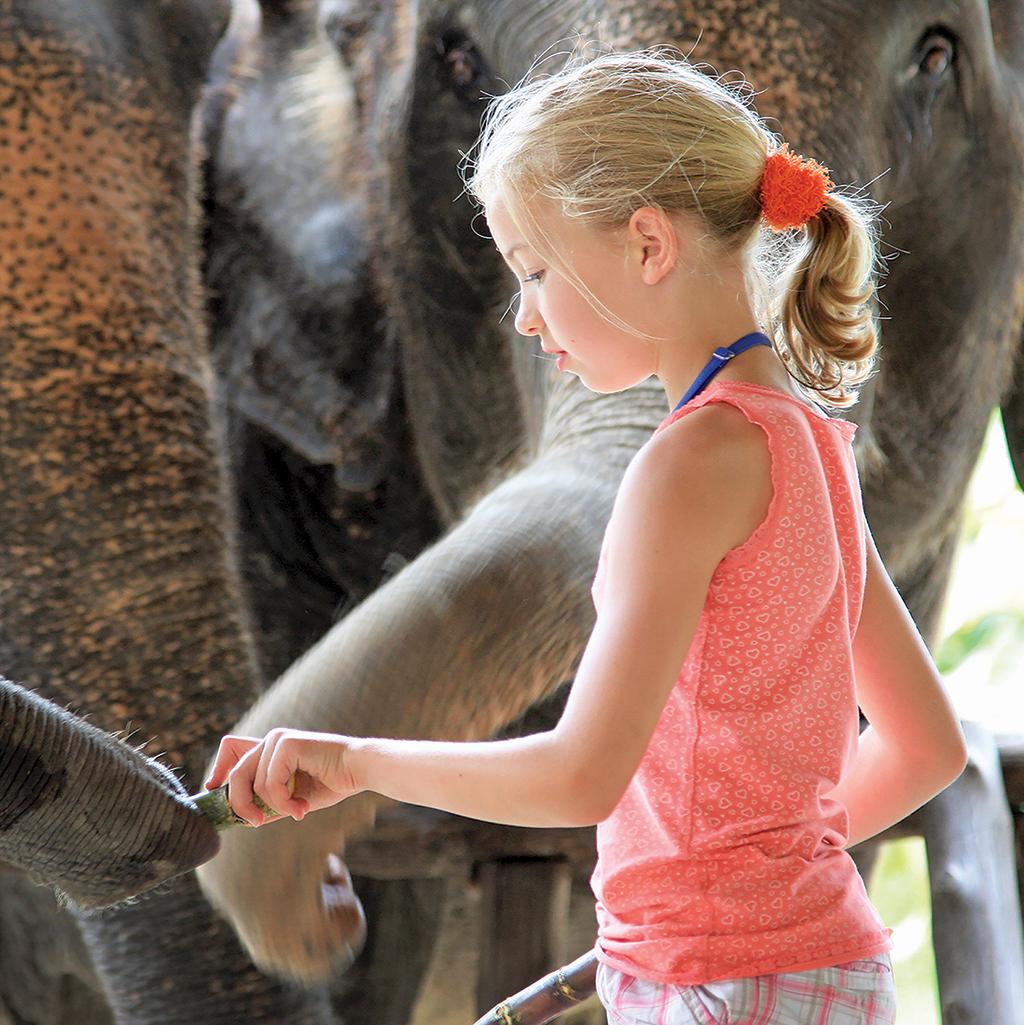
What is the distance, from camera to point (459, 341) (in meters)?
2.06

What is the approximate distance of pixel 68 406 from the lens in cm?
168

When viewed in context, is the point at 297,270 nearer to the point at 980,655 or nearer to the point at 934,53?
the point at 934,53

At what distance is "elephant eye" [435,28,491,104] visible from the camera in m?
1.90

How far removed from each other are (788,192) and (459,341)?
1218mm

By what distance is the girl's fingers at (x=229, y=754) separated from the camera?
2.79 feet

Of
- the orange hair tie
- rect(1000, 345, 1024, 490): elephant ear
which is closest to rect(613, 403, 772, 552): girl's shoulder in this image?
the orange hair tie

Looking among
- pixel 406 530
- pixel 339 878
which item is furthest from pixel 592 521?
pixel 406 530

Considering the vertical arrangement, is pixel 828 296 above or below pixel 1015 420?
above

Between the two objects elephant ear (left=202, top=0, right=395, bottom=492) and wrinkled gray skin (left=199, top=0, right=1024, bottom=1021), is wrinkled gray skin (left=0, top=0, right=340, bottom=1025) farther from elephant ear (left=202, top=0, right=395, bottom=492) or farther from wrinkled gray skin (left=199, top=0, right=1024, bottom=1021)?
elephant ear (left=202, top=0, right=395, bottom=492)

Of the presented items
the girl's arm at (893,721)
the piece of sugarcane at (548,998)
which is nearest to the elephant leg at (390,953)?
the piece of sugarcane at (548,998)

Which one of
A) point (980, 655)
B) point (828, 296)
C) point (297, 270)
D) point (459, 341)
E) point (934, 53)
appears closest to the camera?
point (828, 296)

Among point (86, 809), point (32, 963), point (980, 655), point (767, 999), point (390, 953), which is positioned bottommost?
point (980, 655)

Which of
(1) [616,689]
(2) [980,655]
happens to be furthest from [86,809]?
(2) [980,655]

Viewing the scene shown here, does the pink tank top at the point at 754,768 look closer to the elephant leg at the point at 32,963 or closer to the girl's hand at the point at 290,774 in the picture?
the girl's hand at the point at 290,774
